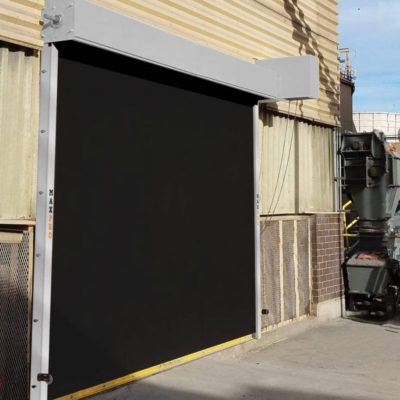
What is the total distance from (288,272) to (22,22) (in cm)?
648

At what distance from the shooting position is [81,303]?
6023 millimetres

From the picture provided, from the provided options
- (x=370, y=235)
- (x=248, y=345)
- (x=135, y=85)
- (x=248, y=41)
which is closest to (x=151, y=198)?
(x=135, y=85)

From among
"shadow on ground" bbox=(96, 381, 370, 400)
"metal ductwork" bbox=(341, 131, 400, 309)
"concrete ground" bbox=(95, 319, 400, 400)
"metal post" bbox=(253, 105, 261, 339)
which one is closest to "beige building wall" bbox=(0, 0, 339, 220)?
"metal ductwork" bbox=(341, 131, 400, 309)

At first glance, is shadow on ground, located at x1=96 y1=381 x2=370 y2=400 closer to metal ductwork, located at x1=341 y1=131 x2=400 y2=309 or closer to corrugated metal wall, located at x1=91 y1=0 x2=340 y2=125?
corrugated metal wall, located at x1=91 y1=0 x2=340 y2=125

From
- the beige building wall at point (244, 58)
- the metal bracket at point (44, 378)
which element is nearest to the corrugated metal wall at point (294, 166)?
the beige building wall at point (244, 58)

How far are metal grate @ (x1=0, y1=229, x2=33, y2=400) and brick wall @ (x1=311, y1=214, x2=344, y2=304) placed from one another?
22.0ft

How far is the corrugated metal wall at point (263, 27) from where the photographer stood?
778cm

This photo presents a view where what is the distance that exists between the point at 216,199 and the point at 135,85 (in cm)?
208

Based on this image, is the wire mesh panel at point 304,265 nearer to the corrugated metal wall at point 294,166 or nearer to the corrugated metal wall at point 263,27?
the corrugated metal wall at point 294,166

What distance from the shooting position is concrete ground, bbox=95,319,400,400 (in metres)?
6.51

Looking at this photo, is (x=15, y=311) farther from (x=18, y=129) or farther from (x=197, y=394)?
(x=197, y=394)

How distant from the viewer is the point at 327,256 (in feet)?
37.8

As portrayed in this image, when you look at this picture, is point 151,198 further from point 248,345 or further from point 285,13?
point 285,13

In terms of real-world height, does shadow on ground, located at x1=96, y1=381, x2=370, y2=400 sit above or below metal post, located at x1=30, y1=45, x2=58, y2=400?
below
